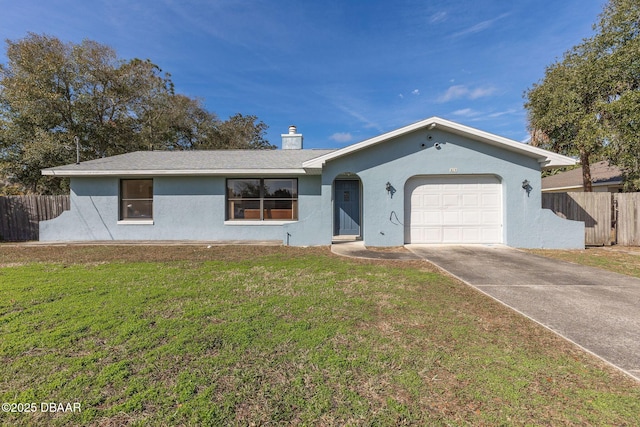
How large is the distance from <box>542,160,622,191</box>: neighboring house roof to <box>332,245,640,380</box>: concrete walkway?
41.7 ft

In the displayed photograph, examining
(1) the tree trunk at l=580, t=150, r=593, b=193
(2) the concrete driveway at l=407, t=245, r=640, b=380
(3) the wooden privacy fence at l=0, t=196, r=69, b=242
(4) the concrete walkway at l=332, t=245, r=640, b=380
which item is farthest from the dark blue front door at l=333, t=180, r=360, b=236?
(1) the tree trunk at l=580, t=150, r=593, b=193

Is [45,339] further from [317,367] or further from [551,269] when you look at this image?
[551,269]

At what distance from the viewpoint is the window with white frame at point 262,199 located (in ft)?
37.1

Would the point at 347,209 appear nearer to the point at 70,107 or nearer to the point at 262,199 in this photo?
the point at 262,199

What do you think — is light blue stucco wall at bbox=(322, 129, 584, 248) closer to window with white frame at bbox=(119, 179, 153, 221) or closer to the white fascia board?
the white fascia board

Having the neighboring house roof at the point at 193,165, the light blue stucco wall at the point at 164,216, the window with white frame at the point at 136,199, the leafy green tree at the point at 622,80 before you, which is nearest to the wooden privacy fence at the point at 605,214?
the leafy green tree at the point at 622,80

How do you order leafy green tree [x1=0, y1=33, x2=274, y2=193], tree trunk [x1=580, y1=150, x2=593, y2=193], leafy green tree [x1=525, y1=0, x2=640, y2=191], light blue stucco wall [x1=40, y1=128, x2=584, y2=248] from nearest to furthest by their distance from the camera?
light blue stucco wall [x1=40, y1=128, x2=584, y2=248], leafy green tree [x1=525, y1=0, x2=640, y2=191], tree trunk [x1=580, y1=150, x2=593, y2=193], leafy green tree [x1=0, y1=33, x2=274, y2=193]

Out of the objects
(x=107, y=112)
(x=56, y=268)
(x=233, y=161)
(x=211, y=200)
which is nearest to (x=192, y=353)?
(x=56, y=268)

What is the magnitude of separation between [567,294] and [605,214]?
7.88 metres

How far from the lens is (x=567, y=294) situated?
15.5 ft

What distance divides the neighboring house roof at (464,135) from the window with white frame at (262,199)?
2.22m

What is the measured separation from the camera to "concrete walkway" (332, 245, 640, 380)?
3.14 meters

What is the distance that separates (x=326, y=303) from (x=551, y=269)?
5.66 metres

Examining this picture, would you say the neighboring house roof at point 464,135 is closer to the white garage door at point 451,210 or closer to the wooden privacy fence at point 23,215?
the white garage door at point 451,210
